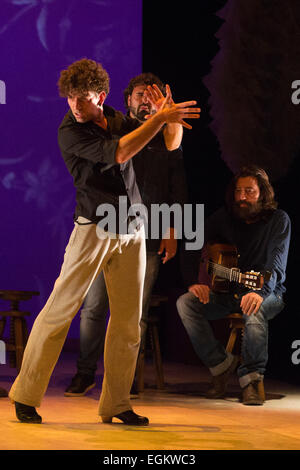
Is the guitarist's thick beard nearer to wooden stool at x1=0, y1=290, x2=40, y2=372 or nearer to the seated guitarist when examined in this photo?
the seated guitarist

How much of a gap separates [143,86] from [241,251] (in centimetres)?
99

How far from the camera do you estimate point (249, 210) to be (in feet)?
14.1

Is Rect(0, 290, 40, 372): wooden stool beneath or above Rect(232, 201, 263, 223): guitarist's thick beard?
beneath

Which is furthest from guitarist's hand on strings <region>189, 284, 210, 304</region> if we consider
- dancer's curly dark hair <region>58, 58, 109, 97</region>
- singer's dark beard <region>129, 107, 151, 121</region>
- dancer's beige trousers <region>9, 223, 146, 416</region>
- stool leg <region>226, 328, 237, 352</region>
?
dancer's curly dark hair <region>58, 58, 109, 97</region>

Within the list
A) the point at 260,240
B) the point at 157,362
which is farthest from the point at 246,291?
the point at 157,362

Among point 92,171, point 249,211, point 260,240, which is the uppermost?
point 92,171

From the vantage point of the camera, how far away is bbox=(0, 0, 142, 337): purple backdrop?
592cm

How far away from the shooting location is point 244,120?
5234 mm

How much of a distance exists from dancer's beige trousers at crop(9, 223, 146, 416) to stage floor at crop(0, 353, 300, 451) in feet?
0.45

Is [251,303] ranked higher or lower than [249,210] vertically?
lower

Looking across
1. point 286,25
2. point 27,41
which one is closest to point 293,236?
point 286,25

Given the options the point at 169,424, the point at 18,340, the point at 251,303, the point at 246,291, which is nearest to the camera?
the point at 169,424

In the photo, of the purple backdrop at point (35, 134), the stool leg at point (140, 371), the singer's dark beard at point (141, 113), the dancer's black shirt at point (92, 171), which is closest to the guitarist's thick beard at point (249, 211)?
the singer's dark beard at point (141, 113)

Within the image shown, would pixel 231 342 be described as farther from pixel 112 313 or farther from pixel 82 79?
pixel 82 79
